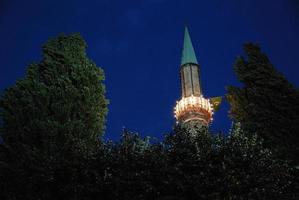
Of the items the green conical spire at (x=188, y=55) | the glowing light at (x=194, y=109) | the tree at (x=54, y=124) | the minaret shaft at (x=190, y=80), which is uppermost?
the green conical spire at (x=188, y=55)

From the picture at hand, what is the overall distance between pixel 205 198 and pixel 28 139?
23.2 feet

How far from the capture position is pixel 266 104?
18.7 m

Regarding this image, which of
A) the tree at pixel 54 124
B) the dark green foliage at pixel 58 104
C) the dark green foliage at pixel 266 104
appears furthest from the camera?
the dark green foliage at pixel 266 104

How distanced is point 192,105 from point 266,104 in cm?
1339

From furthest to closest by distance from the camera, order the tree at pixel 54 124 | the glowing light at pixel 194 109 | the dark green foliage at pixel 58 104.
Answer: the glowing light at pixel 194 109
the dark green foliage at pixel 58 104
the tree at pixel 54 124

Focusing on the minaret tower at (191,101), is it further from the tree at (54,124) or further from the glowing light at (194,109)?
the tree at (54,124)

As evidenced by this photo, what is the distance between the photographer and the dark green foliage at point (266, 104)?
17.3m

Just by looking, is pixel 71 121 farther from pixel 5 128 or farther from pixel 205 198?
pixel 205 198

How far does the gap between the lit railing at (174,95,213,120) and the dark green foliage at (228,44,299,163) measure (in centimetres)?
1073

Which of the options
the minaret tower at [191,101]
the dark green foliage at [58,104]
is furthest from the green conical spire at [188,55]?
the dark green foliage at [58,104]

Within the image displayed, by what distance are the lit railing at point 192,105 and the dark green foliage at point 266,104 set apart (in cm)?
A: 1073

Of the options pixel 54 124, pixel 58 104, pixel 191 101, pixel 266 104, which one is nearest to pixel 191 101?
pixel 191 101

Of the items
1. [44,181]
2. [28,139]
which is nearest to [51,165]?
[44,181]

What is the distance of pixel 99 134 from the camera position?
724 inches
